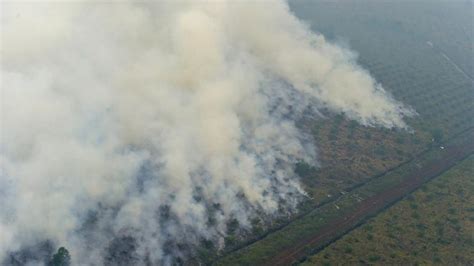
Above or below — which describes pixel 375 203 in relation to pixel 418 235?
above

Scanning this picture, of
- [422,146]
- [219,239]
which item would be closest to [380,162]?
[422,146]

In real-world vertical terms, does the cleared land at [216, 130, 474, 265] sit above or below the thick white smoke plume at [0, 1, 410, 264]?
below

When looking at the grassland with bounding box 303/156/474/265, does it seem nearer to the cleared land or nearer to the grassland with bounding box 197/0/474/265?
the cleared land

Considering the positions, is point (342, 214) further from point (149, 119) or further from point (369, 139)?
point (149, 119)

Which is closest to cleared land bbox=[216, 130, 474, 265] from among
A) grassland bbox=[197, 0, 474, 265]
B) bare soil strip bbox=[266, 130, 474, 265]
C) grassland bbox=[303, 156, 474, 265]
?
bare soil strip bbox=[266, 130, 474, 265]

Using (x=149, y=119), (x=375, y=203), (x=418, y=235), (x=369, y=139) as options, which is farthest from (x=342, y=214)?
(x=149, y=119)

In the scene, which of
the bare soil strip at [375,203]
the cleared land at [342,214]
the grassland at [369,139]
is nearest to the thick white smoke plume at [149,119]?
the grassland at [369,139]

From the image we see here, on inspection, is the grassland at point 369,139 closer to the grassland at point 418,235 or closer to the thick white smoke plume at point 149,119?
the thick white smoke plume at point 149,119
